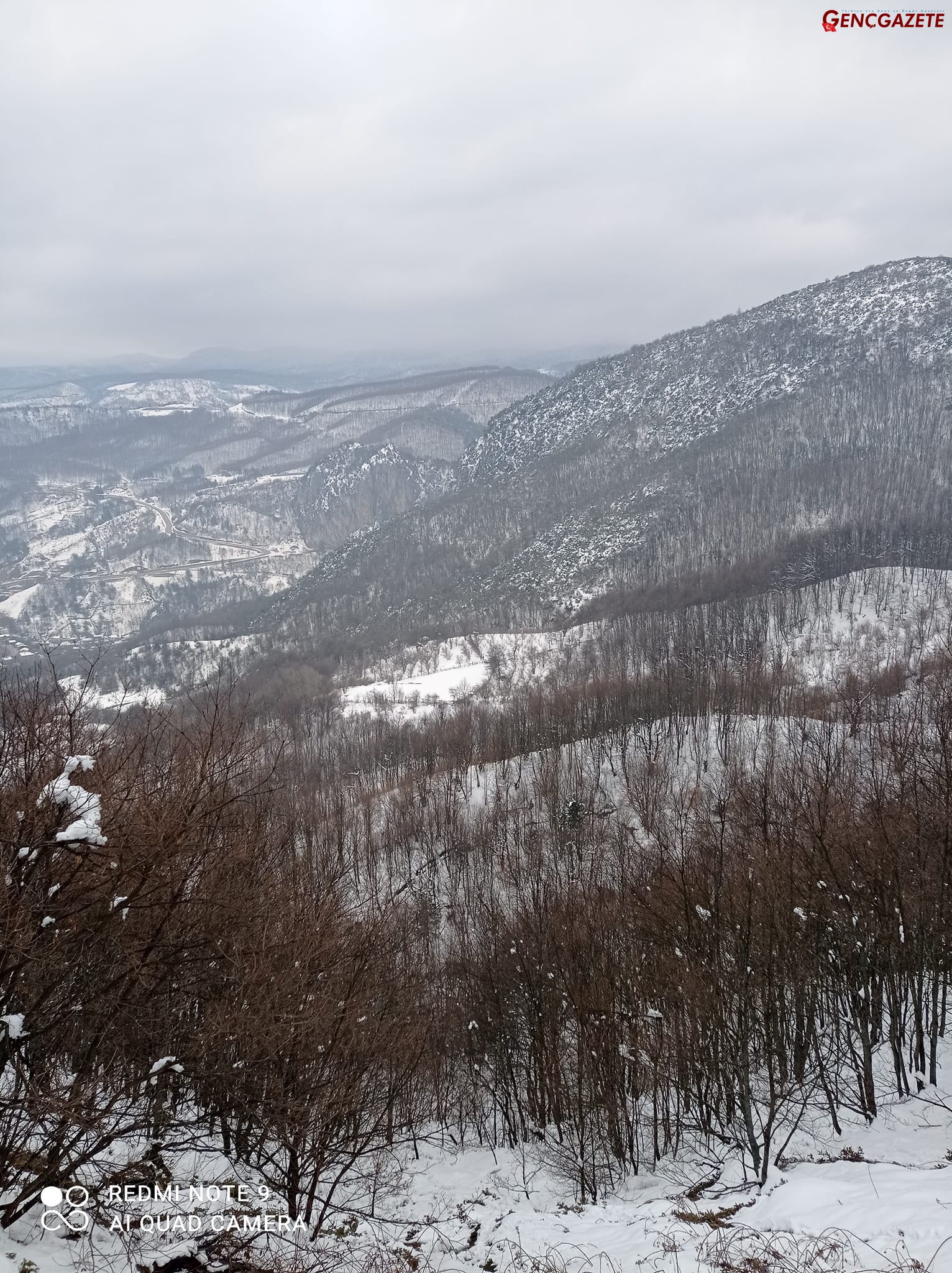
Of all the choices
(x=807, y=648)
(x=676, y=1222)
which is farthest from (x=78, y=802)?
(x=807, y=648)

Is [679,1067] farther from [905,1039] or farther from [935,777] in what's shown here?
[935,777]

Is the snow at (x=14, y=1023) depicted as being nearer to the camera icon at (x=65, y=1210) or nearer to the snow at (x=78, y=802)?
the snow at (x=78, y=802)

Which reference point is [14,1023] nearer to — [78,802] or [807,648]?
[78,802]

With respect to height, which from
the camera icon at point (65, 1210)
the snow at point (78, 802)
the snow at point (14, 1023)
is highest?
the snow at point (78, 802)

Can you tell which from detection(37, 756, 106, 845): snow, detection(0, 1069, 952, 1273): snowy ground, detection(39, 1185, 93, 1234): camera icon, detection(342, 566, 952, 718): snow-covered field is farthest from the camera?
detection(342, 566, 952, 718): snow-covered field

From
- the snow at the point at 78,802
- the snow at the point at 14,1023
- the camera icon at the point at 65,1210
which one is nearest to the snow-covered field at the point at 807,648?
the camera icon at the point at 65,1210

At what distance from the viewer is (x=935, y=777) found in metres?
21.0

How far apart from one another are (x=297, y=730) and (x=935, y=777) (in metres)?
88.3

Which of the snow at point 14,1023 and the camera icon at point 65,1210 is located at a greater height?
the snow at point 14,1023

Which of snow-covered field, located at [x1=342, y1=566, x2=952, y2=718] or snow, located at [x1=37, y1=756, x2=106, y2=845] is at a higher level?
snow, located at [x1=37, y1=756, x2=106, y2=845]

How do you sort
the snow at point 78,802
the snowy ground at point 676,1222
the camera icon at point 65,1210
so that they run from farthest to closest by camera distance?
the snowy ground at point 676,1222 → the camera icon at point 65,1210 → the snow at point 78,802

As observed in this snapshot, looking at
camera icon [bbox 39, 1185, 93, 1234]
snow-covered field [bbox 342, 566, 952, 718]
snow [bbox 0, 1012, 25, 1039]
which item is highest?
snow [bbox 0, 1012, 25, 1039]

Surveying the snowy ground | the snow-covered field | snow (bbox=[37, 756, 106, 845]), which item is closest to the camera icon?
the snowy ground

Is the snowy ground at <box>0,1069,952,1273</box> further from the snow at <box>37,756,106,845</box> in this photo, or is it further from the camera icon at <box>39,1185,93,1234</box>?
the snow at <box>37,756,106,845</box>
